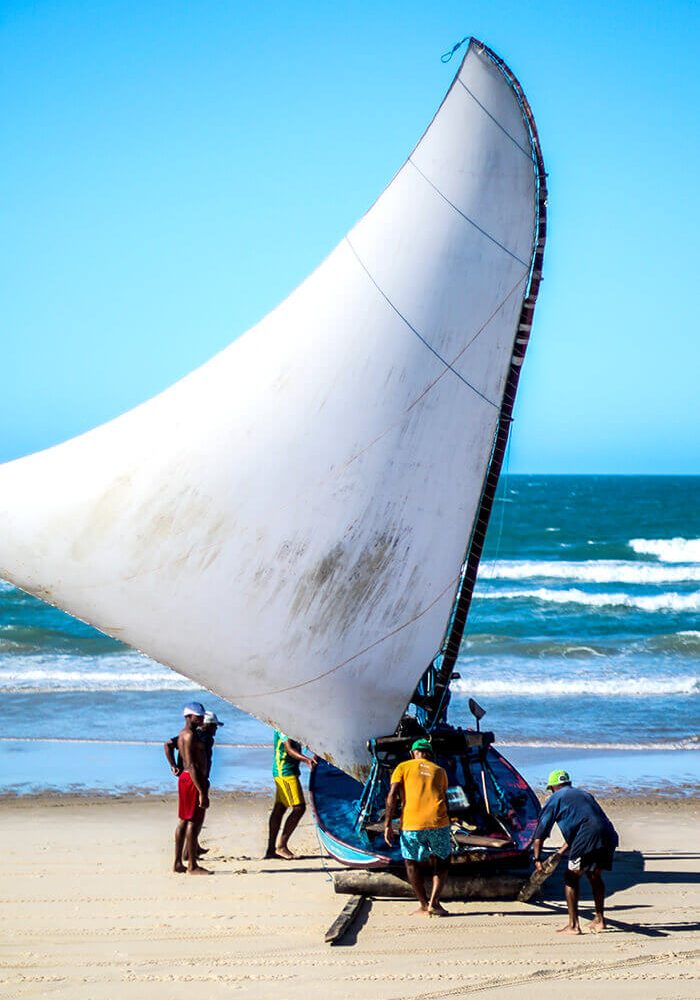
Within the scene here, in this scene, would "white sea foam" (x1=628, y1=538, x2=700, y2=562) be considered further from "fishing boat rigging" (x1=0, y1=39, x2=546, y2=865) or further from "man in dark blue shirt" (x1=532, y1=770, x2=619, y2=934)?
"man in dark blue shirt" (x1=532, y1=770, x2=619, y2=934)

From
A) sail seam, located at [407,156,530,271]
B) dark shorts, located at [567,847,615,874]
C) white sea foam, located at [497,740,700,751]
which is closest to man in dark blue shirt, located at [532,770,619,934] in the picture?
dark shorts, located at [567,847,615,874]

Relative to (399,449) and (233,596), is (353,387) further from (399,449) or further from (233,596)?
(233,596)

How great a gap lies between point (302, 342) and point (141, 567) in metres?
1.97

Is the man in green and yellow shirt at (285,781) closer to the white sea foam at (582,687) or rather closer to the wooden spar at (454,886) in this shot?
the wooden spar at (454,886)

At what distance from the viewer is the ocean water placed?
14289 millimetres

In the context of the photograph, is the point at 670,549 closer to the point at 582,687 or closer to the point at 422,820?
the point at 582,687

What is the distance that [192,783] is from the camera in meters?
9.37

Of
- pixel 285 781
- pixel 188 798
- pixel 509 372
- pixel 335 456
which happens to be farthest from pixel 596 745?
pixel 335 456

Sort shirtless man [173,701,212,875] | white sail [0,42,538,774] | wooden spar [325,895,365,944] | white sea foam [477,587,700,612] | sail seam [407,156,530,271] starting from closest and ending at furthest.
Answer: wooden spar [325,895,365,944] → white sail [0,42,538,774] → sail seam [407,156,530,271] → shirtless man [173,701,212,875] → white sea foam [477,587,700,612]

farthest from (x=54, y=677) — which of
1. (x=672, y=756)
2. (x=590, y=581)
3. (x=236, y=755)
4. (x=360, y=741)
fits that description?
(x=590, y=581)

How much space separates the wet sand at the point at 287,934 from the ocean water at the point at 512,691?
3.18 metres

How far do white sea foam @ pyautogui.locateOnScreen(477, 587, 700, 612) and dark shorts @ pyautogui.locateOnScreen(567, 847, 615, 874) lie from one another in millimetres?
25262

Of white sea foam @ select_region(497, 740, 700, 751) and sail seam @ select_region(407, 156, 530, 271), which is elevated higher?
sail seam @ select_region(407, 156, 530, 271)

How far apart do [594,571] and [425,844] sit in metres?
34.8
